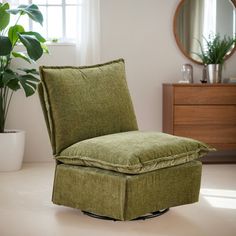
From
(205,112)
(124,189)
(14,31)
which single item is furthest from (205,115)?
(124,189)

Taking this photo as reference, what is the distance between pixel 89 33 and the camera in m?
4.76

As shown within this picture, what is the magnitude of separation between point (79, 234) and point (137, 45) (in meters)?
2.58

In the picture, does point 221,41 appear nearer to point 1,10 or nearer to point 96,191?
point 1,10

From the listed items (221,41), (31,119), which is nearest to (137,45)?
(221,41)

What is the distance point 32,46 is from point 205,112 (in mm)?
1592

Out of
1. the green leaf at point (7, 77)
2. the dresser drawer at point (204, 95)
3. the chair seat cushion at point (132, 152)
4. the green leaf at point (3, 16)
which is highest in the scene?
the green leaf at point (3, 16)

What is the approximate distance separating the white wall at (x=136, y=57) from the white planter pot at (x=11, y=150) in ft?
1.25

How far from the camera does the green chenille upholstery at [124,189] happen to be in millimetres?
2811

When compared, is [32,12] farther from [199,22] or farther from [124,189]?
[124,189]

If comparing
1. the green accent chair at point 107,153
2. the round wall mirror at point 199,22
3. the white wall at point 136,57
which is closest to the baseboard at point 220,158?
the white wall at point 136,57

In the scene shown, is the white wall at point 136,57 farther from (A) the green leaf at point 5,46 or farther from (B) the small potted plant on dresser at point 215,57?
(A) the green leaf at point 5,46

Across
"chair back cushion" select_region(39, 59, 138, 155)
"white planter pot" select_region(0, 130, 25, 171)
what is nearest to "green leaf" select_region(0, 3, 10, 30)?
"white planter pot" select_region(0, 130, 25, 171)

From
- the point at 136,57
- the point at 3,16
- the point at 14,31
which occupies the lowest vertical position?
the point at 136,57

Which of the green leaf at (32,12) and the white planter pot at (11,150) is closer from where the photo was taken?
the green leaf at (32,12)
